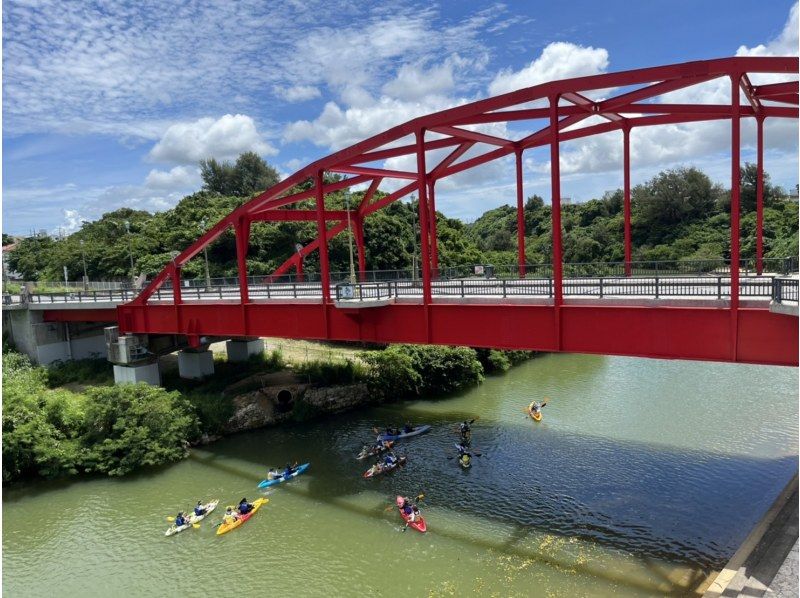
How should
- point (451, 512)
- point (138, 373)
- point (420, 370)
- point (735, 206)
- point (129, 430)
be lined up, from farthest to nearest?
point (420, 370)
point (138, 373)
point (129, 430)
point (451, 512)
point (735, 206)

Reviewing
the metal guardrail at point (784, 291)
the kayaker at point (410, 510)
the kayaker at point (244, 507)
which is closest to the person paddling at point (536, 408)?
the kayaker at point (410, 510)

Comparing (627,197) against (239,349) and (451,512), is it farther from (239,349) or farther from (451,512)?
(239,349)

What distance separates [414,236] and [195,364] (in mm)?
26080

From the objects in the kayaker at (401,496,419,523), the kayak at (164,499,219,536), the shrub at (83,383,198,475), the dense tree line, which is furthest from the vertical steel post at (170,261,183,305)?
the dense tree line

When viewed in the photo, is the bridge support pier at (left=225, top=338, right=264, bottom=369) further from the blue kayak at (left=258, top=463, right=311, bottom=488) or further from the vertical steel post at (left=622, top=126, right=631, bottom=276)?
the vertical steel post at (left=622, top=126, right=631, bottom=276)

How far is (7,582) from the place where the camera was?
1599 cm

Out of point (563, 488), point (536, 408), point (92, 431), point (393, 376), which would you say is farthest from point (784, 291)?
point (92, 431)

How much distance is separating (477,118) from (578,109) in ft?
11.7

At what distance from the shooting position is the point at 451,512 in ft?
59.7

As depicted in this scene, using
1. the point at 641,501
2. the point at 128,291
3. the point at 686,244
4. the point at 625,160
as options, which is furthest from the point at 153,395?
the point at 686,244

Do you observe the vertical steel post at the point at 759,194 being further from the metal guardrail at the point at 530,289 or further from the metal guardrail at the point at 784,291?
the metal guardrail at the point at 784,291

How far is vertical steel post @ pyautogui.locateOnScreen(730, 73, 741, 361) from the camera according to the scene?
12188 mm

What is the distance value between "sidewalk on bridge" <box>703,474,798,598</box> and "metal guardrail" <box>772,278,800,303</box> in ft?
18.9

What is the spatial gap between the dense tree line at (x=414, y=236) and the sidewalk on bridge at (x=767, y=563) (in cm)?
3714
